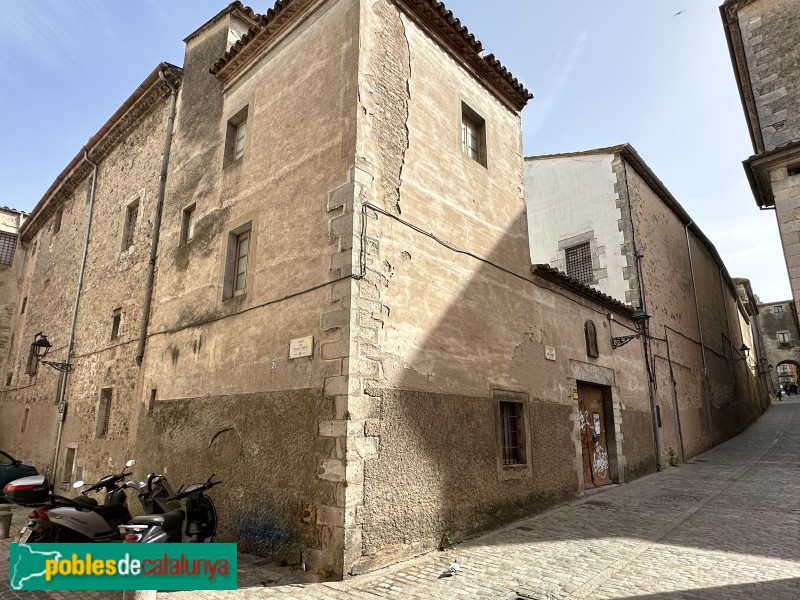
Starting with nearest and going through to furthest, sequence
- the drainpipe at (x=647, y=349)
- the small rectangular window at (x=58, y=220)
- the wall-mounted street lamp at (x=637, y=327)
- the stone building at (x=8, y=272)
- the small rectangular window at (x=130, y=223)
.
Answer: the wall-mounted street lamp at (x=637, y=327) → the small rectangular window at (x=130, y=223) → the drainpipe at (x=647, y=349) → the small rectangular window at (x=58, y=220) → the stone building at (x=8, y=272)

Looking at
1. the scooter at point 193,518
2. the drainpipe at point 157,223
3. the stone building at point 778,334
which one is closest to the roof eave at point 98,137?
the drainpipe at point 157,223

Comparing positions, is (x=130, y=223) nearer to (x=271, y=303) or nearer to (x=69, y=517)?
(x=271, y=303)

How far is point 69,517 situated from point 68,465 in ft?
25.2

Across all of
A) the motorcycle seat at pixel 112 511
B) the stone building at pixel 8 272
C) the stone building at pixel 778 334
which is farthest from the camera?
the stone building at pixel 778 334

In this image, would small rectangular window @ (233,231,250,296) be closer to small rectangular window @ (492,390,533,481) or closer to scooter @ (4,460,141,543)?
scooter @ (4,460,141,543)

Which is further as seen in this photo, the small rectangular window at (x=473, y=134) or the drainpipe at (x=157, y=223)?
the drainpipe at (x=157, y=223)

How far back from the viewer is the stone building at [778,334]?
3997cm

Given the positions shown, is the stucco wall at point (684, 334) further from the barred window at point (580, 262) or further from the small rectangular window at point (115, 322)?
the small rectangular window at point (115, 322)

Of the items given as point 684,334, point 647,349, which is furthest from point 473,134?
point 684,334

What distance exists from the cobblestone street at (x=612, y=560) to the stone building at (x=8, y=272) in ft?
51.1

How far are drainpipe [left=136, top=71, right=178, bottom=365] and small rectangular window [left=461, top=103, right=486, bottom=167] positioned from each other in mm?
6352

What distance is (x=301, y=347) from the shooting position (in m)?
5.66

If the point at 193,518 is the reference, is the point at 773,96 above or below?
above

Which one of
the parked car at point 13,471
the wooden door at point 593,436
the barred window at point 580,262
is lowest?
the parked car at point 13,471
